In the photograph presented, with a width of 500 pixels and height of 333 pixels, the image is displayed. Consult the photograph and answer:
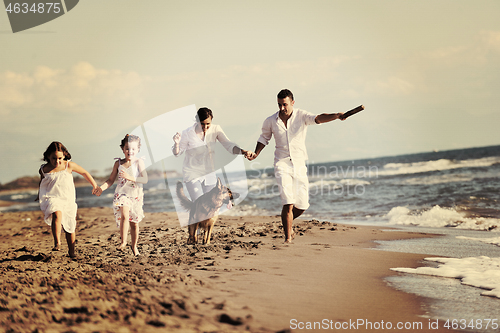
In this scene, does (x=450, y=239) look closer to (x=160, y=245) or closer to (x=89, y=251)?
(x=160, y=245)

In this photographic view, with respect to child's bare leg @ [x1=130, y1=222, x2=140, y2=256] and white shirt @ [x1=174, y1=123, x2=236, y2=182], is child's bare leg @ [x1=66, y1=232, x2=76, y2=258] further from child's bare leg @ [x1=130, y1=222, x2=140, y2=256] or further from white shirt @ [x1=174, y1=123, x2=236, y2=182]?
white shirt @ [x1=174, y1=123, x2=236, y2=182]

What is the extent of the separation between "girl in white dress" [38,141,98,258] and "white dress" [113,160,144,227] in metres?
0.47

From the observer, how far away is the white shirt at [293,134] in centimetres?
606

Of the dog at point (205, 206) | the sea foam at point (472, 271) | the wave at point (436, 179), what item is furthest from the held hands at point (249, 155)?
the wave at point (436, 179)

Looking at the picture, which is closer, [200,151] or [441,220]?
[200,151]

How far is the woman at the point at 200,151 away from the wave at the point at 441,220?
19.5 ft

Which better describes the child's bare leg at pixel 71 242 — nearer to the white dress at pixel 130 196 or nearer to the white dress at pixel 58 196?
the white dress at pixel 58 196

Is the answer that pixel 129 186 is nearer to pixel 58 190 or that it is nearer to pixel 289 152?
pixel 58 190

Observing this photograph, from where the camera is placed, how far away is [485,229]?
8.71m

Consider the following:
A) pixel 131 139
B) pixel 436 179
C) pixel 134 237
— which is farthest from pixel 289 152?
pixel 436 179

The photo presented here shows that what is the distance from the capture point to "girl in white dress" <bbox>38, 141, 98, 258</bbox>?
225 inches

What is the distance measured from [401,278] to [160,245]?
12.3 ft

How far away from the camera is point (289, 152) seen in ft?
19.9

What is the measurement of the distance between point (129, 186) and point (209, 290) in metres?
2.78
